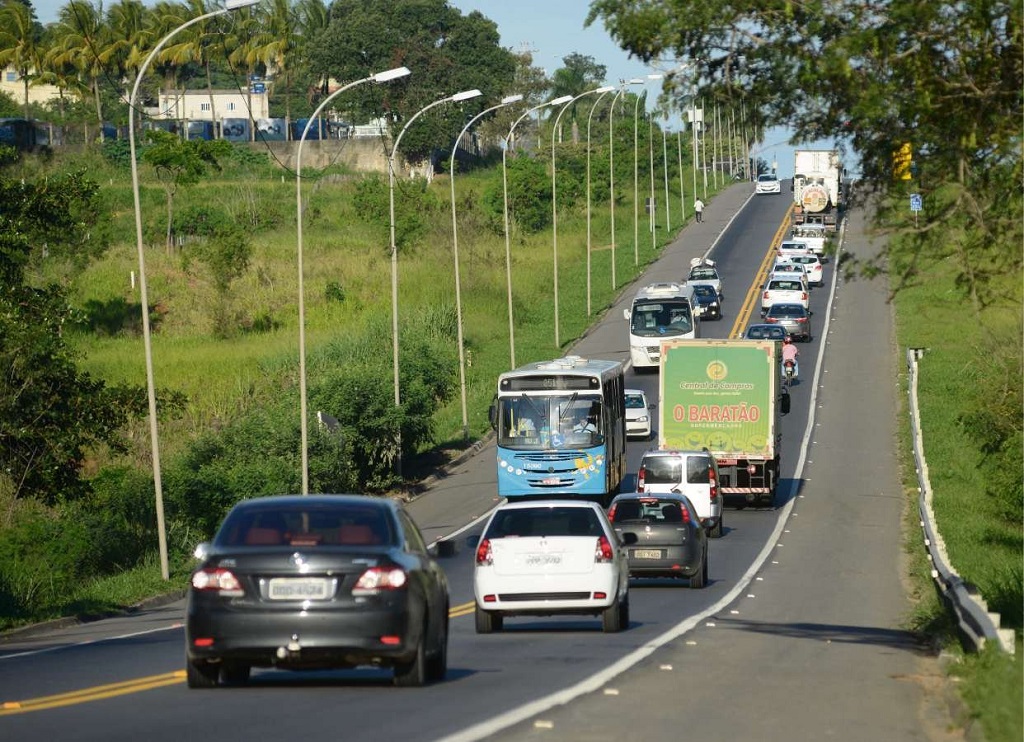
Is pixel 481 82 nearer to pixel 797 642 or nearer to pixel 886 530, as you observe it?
pixel 886 530

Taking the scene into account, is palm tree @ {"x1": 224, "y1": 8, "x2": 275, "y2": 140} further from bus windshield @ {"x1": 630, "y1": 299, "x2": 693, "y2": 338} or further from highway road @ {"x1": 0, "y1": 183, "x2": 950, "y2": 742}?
highway road @ {"x1": 0, "y1": 183, "x2": 950, "y2": 742}

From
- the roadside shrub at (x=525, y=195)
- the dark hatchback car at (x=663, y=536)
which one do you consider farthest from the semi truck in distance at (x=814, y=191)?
the dark hatchback car at (x=663, y=536)

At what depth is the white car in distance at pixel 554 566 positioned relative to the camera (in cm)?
1886

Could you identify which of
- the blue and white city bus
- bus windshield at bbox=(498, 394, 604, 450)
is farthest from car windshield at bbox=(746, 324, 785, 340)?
bus windshield at bbox=(498, 394, 604, 450)

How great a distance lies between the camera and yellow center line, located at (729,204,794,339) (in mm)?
74562

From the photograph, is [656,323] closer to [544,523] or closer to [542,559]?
[544,523]

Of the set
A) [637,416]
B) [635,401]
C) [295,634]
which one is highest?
[295,634]

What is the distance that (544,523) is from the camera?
64.1 feet

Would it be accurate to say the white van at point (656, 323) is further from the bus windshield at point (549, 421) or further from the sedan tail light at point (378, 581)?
the sedan tail light at point (378, 581)

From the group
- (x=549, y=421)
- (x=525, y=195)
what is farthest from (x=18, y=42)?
(x=549, y=421)

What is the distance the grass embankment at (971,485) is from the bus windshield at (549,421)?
288 inches

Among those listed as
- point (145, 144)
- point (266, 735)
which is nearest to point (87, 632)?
point (266, 735)

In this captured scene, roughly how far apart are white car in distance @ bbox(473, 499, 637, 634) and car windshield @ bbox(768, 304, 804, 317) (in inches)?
2063

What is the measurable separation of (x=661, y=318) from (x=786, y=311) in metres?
9.47
